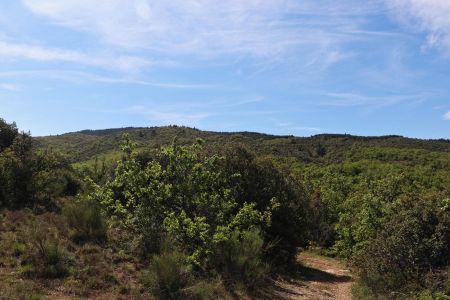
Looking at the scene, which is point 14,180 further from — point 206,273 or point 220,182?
point 206,273

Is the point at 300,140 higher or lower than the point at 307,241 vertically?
higher

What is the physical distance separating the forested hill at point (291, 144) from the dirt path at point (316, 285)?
51.7 m

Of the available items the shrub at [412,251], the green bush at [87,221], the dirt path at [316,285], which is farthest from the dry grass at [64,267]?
the shrub at [412,251]

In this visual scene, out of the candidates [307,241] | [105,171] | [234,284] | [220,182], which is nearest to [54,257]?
[234,284]

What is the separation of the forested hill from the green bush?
59.1 meters

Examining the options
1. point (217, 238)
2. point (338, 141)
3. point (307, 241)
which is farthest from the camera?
point (338, 141)

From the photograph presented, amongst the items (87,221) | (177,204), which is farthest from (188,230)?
(87,221)

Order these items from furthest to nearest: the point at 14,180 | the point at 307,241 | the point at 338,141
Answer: the point at 338,141
the point at 307,241
the point at 14,180

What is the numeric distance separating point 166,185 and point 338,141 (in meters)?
82.4

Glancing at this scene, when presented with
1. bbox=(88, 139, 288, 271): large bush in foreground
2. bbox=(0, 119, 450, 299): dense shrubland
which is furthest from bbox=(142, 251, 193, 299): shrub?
bbox=(88, 139, 288, 271): large bush in foreground

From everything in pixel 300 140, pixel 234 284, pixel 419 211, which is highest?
pixel 300 140

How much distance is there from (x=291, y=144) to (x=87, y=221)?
251 ft

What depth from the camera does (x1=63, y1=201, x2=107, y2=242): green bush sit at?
1484cm

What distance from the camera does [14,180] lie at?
62.7ft
